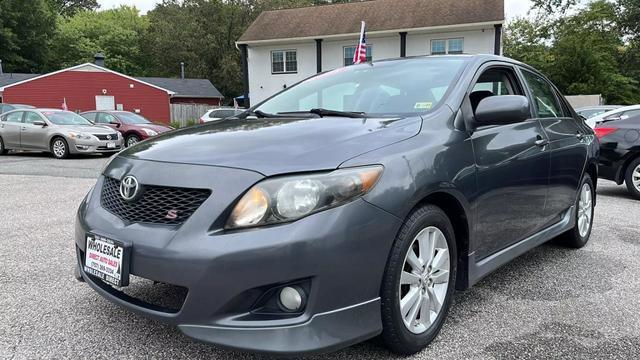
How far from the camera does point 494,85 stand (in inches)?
142

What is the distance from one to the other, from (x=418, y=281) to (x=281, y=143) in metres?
0.96

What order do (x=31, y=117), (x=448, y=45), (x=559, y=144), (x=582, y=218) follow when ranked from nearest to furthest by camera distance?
(x=559, y=144) < (x=582, y=218) < (x=31, y=117) < (x=448, y=45)

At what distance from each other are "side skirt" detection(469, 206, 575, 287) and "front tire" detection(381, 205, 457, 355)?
0.20 metres

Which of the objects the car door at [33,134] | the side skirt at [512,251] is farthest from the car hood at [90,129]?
the side skirt at [512,251]

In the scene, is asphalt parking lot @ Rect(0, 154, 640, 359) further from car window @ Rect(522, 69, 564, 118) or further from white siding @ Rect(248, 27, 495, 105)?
white siding @ Rect(248, 27, 495, 105)

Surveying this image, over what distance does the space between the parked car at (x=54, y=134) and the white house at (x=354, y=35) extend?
11.4m

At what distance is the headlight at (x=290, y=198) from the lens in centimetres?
211

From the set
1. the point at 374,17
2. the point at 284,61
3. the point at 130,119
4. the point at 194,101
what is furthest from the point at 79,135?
the point at 194,101

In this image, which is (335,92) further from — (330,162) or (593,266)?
(593,266)

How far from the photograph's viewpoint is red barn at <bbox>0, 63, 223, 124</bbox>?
33.7 metres

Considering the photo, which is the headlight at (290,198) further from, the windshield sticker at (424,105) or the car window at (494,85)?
the car window at (494,85)

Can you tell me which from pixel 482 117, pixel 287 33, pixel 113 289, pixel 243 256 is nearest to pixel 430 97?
pixel 482 117

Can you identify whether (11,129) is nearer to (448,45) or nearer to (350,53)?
(350,53)

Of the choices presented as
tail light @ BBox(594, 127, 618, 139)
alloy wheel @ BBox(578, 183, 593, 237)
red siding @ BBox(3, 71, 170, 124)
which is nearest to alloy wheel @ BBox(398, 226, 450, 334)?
alloy wheel @ BBox(578, 183, 593, 237)
